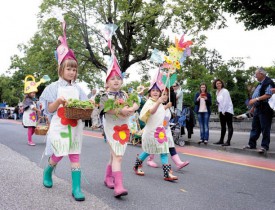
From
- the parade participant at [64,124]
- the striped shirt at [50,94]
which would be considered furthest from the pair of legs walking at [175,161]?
the striped shirt at [50,94]

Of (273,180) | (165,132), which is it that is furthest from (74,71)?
(273,180)

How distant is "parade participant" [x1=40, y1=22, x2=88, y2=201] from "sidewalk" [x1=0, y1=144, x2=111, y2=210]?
148mm

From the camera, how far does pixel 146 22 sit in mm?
24703

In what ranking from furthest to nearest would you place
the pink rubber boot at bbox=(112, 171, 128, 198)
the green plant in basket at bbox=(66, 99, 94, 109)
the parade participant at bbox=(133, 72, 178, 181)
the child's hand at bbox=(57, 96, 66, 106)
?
the parade participant at bbox=(133, 72, 178, 181) → the pink rubber boot at bbox=(112, 171, 128, 198) → the child's hand at bbox=(57, 96, 66, 106) → the green plant in basket at bbox=(66, 99, 94, 109)

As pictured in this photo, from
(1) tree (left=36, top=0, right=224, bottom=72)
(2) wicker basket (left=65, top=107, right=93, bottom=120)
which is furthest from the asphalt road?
(1) tree (left=36, top=0, right=224, bottom=72)

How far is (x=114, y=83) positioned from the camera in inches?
180

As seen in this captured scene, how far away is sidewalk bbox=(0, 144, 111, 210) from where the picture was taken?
3.75m

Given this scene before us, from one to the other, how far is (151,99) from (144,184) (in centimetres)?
143

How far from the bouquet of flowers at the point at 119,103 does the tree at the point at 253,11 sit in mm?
6608

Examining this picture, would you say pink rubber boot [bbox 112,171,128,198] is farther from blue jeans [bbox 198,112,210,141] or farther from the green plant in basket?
blue jeans [bbox 198,112,210,141]

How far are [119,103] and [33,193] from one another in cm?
152

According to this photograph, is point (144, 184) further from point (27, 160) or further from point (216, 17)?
point (216, 17)

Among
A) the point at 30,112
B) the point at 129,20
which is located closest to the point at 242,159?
the point at 30,112

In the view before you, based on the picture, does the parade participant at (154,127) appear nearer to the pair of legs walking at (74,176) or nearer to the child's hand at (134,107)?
the child's hand at (134,107)
